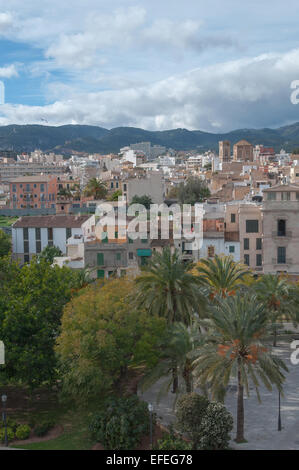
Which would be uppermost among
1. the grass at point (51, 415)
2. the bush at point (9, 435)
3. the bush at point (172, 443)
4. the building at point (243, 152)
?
the building at point (243, 152)

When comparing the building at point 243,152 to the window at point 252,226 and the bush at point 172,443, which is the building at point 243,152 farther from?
the bush at point 172,443

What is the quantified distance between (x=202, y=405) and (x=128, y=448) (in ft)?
12.2

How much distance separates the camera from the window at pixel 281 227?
48.0m

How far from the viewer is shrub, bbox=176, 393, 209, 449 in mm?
23016

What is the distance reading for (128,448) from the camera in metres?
23.5

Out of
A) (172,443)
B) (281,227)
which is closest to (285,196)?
(281,227)

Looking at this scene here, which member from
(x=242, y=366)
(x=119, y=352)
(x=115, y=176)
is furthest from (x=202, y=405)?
(x=115, y=176)

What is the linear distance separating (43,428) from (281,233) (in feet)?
97.0

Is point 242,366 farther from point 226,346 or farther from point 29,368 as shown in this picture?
point 29,368

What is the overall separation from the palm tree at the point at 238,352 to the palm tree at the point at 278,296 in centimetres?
1111

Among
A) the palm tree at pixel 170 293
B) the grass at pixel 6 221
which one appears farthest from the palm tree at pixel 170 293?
the grass at pixel 6 221

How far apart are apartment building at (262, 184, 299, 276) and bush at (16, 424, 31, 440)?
2862 cm

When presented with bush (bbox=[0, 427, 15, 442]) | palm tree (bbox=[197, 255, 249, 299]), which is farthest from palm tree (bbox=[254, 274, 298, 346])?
bush (bbox=[0, 427, 15, 442])

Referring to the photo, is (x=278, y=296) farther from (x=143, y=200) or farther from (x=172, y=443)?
(x=143, y=200)
